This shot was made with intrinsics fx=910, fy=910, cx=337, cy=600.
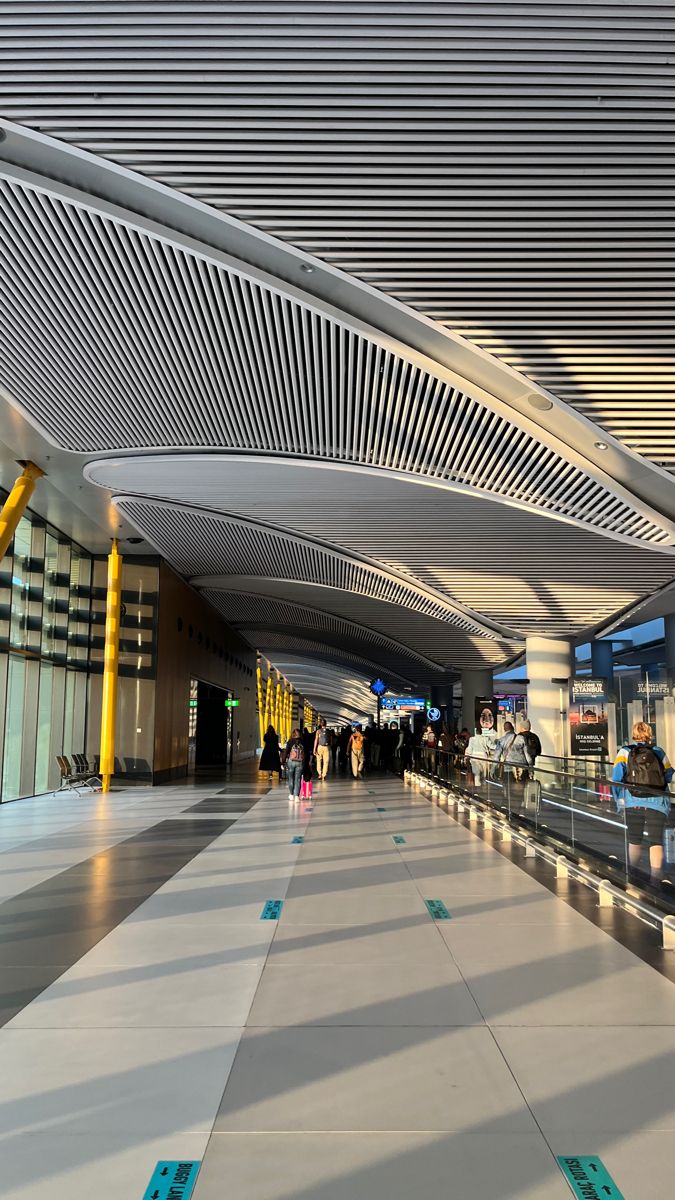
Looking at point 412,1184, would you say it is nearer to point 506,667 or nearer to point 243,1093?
point 243,1093

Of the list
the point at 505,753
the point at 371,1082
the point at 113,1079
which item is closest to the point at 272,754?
the point at 505,753

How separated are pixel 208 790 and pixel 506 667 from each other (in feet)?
75.8

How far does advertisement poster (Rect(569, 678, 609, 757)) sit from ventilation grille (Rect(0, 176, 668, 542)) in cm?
709

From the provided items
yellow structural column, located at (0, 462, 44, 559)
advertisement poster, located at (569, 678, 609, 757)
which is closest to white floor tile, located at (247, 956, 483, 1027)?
yellow structural column, located at (0, 462, 44, 559)

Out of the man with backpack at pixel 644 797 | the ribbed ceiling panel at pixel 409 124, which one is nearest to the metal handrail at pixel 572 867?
the man with backpack at pixel 644 797

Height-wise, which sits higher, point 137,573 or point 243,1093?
point 137,573

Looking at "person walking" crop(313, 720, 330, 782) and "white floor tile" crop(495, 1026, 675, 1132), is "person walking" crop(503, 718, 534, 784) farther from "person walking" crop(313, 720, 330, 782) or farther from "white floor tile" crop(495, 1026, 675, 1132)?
"person walking" crop(313, 720, 330, 782)

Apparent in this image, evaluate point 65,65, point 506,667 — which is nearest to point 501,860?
point 65,65

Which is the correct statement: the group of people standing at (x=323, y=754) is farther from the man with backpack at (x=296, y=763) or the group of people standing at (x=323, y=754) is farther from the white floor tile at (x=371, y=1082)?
the white floor tile at (x=371, y=1082)

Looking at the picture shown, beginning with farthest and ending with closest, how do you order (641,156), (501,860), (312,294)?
(501,860) < (312,294) < (641,156)

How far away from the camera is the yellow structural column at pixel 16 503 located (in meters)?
14.4

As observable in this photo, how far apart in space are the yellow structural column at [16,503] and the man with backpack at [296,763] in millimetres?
6336

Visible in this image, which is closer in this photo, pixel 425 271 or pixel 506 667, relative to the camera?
pixel 425 271

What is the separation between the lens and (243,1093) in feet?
11.0
